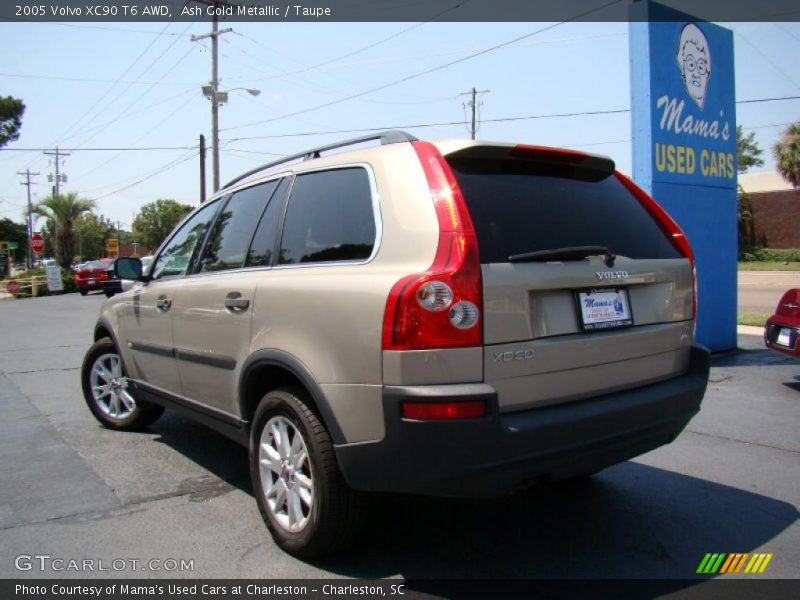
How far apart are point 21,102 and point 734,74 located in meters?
40.1

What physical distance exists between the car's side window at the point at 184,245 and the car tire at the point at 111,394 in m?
0.89

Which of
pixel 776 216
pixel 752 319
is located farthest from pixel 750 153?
pixel 752 319

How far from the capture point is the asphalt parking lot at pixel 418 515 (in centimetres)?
292

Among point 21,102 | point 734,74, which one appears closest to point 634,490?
point 734,74

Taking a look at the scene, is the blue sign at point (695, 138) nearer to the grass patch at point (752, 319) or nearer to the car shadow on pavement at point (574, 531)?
the grass patch at point (752, 319)

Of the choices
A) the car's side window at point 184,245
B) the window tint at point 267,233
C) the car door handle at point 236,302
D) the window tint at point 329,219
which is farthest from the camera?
the car's side window at point 184,245

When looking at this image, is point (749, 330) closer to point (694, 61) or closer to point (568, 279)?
point (694, 61)

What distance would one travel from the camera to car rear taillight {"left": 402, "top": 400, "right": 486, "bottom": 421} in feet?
7.73

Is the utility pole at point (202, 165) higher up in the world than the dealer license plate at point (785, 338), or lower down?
higher up

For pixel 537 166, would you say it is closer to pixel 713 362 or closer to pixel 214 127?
pixel 713 362

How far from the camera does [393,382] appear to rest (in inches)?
94.2

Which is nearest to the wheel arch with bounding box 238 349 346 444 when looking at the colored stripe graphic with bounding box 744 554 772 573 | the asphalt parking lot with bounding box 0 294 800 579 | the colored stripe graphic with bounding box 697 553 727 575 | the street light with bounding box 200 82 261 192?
the asphalt parking lot with bounding box 0 294 800 579

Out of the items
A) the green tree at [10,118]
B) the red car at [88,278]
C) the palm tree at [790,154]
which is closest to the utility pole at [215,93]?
the red car at [88,278]

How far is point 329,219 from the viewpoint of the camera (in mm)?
3037
